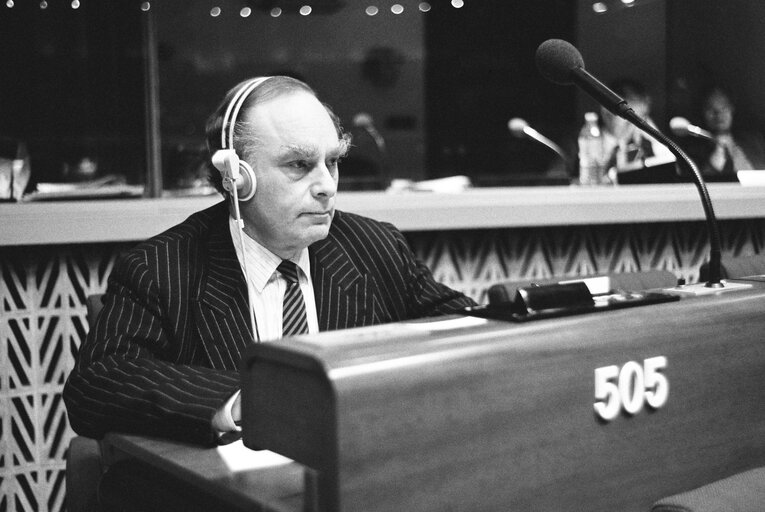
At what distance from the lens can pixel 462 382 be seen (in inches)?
30.5

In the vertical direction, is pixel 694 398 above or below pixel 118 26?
below

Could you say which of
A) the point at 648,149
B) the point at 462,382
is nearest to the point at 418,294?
the point at 462,382

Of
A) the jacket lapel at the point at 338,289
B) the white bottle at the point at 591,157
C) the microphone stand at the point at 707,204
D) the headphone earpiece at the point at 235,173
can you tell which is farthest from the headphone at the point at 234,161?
the white bottle at the point at 591,157

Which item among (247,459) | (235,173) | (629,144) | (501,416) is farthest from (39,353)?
(629,144)

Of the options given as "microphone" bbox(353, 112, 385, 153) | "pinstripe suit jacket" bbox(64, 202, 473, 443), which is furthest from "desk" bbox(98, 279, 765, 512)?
"microphone" bbox(353, 112, 385, 153)

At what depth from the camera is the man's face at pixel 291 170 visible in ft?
4.67

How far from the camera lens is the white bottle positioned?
3521mm

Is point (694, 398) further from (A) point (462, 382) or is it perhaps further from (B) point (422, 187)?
(B) point (422, 187)

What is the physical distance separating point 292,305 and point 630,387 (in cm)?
70

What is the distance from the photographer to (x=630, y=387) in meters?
0.89

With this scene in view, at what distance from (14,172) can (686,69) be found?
15.5 ft

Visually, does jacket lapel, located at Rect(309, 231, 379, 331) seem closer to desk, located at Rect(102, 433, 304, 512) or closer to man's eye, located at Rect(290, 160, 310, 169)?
man's eye, located at Rect(290, 160, 310, 169)

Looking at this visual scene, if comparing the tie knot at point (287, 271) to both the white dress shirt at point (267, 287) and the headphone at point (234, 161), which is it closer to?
the white dress shirt at point (267, 287)

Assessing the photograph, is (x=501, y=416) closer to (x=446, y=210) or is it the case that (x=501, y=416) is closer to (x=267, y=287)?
(x=267, y=287)
